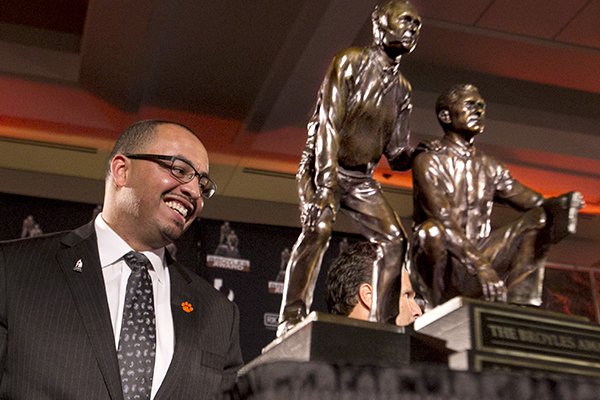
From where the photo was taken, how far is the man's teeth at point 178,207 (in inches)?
66.4

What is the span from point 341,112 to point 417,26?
0.21 metres

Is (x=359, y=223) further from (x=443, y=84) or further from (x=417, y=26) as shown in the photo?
(x=443, y=84)

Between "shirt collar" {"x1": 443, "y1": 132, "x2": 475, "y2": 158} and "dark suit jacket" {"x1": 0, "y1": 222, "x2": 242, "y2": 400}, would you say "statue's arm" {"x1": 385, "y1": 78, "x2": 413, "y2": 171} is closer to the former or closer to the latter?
"shirt collar" {"x1": 443, "y1": 132, "x2": 475, "y2": 158}

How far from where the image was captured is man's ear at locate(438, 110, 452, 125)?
4.27 ft

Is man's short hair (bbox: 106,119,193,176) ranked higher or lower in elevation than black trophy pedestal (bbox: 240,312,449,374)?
higher

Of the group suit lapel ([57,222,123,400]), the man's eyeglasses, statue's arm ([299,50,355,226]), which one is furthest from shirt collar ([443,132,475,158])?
suit lapel ([57,222,123,400])

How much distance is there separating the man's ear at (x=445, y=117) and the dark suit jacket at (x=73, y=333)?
670mm

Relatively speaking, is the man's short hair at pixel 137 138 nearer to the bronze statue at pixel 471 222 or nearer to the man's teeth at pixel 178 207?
the man's teeth at pixel 178 207

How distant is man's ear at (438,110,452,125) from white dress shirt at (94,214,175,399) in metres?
0.69

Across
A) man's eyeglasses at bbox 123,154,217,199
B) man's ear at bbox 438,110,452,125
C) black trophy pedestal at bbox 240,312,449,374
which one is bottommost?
black trophy pedestal at bbox 240,312,449,374

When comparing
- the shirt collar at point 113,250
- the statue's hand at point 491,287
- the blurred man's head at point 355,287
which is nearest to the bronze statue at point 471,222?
the statue's hand at point 491,287

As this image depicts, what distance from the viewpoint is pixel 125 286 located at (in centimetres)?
159

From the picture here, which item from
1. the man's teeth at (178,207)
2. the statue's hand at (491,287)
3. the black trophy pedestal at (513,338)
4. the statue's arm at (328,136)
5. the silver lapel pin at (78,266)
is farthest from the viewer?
the man's teeth at (178,207)

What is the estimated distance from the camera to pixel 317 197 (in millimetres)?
1213
